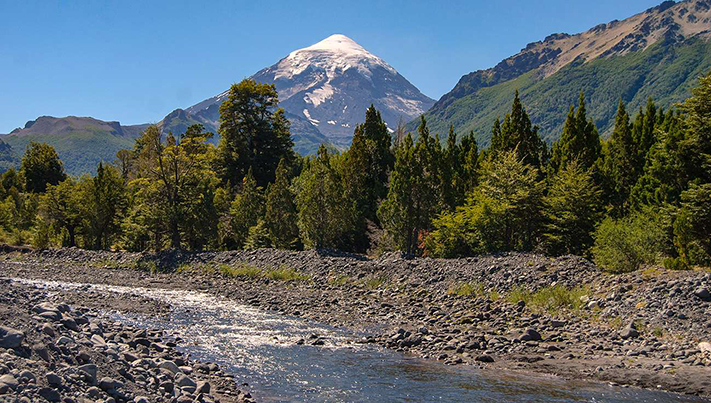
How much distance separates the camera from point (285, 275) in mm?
37938

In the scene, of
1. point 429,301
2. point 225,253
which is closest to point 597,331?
point 429,301

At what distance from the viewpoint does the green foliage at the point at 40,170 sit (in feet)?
286

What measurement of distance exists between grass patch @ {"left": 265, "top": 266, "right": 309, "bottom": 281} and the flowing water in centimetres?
1253

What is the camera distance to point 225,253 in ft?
151

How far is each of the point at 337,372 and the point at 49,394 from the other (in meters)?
9.06

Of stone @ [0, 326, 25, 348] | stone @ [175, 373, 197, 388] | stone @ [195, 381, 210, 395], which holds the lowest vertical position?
stone @ [195, 381, 210, 395]

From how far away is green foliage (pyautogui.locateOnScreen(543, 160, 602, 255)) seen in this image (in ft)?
119

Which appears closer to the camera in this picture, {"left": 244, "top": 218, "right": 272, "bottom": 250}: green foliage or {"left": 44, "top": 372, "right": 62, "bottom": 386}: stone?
{"left": 44, "top": 372, "right": 62, "bottom": 386}: stone

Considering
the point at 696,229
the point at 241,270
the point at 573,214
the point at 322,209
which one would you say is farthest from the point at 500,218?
the point at 241,270

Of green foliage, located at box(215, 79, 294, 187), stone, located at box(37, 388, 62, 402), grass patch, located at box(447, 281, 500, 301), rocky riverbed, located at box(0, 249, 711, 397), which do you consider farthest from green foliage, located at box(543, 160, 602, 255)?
green foliage, located at box(215, 79, 294, 187)

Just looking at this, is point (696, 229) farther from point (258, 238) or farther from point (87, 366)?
point (258, 238)

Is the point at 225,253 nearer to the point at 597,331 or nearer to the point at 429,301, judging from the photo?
the point at 429,301

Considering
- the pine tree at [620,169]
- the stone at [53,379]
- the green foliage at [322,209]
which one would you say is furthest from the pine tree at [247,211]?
the stone at [53,379]

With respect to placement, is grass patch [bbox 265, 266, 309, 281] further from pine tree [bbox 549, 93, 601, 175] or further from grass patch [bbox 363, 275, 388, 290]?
pine tree [bbox 549, 93, 601, 175]
